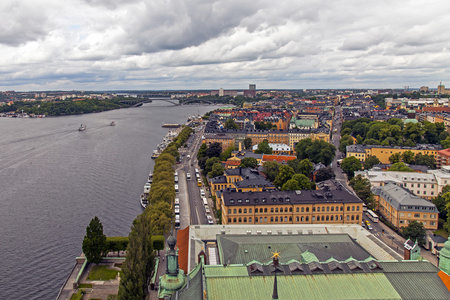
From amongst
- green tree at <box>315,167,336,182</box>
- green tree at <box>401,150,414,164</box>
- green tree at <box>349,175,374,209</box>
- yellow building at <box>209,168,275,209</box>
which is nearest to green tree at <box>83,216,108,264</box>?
yellow building at <box>209,168,275,209</box>

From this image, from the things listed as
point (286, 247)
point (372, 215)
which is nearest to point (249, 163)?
point (372, 215)

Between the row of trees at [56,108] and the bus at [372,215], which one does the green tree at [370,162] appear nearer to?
the bus at [372,215]

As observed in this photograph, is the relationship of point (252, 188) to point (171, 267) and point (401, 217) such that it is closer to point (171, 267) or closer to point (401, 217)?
point (401, 217)

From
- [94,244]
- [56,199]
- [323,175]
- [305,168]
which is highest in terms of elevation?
[305,168]

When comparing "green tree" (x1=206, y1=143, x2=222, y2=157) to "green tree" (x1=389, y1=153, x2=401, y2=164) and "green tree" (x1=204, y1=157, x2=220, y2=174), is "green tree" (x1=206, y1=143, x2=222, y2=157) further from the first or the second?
"green tree" (x1=389, y1=153, x2=401, y2=164)

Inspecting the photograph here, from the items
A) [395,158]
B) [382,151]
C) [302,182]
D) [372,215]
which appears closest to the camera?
[372,215]

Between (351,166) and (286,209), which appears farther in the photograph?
(351,166)

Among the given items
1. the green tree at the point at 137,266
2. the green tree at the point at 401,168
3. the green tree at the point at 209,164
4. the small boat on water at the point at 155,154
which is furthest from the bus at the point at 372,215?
the small boat on water at the point at 155,154

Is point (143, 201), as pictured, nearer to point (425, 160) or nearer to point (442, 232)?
point (442, 232)
